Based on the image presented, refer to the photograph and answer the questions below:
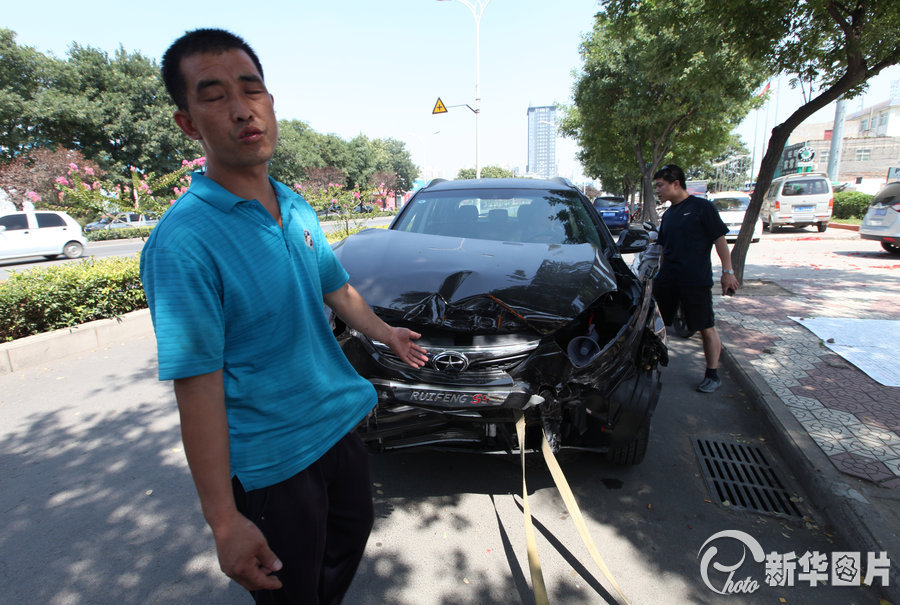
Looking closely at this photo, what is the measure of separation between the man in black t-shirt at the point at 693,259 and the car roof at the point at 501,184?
849mm

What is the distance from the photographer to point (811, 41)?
263 inches

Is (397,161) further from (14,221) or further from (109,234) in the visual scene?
(14,221)

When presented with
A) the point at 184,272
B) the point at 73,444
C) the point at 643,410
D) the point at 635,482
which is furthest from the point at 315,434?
the point at 73,444

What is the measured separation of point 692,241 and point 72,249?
19.4 metres

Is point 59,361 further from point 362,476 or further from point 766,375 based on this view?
point 766,375

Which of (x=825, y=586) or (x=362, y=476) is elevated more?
(x=362, y=476)

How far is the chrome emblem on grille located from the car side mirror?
184 centimetres

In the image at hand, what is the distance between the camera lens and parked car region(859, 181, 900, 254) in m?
10.0

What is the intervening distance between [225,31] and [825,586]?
312 centimetres

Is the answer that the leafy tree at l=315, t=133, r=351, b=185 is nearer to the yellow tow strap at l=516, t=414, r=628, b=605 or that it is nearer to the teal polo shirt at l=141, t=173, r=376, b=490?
the yellow tow strap at l=516, t=414, r=628, b=605

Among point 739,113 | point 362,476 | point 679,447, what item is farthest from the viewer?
point 739,113

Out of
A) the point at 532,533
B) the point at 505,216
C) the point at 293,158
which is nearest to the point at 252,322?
the point at 532,533

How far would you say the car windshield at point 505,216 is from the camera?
350cm

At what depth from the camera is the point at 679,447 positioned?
330 centimetres
